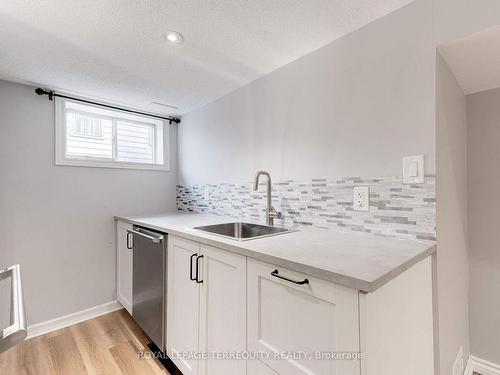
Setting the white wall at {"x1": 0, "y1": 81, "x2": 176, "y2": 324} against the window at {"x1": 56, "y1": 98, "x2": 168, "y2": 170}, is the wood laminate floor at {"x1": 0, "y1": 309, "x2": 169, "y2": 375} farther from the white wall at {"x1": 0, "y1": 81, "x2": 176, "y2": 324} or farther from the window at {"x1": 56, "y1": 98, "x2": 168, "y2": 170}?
the window at {"x1": 56, "y1": 98, "x2": 168, "y2": 170}

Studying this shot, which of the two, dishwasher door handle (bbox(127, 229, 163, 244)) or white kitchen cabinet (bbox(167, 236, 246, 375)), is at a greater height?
dishwasher door handle (bbox(127, 229, 163, 244))

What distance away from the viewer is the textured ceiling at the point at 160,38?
124 centimetres

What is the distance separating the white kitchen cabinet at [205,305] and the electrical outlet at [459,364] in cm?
114

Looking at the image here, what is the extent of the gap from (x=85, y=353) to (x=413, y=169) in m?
2.38

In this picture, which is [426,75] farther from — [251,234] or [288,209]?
[251,234]

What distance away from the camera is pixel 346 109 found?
1457 millimetres

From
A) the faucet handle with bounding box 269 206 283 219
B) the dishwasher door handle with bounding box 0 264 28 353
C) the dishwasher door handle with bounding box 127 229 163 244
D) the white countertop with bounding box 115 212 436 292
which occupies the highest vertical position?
the faucet handle with bounding box 269 206 283 219

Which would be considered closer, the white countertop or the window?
the white countertop

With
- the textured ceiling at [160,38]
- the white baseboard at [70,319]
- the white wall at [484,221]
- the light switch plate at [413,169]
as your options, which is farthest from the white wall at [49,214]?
the white wall at [484,221]

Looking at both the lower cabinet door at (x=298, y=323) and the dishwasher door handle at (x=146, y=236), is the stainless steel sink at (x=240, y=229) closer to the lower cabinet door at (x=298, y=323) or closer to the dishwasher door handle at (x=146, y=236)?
the dishwasher door handle at (x=146, y=236)

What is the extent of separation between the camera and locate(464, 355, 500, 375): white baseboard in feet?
5.05

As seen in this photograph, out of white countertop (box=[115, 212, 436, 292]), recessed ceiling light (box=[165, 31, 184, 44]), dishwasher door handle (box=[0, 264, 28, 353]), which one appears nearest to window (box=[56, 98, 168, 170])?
recessed ceiling light (box=[165, 31, 184, 44])

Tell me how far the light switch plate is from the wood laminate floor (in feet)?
6.02

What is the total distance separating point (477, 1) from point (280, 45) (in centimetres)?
92
